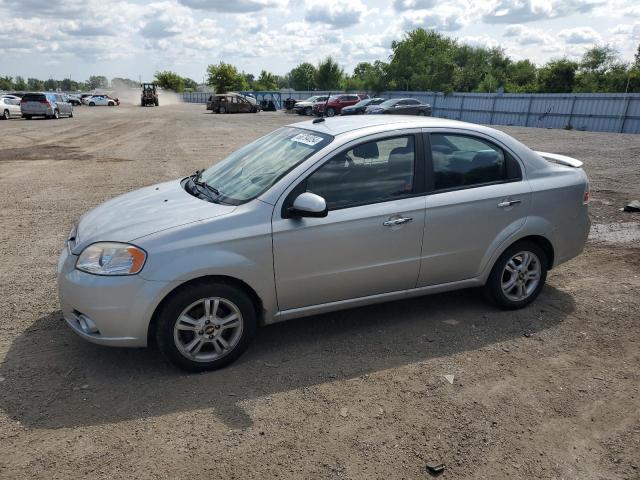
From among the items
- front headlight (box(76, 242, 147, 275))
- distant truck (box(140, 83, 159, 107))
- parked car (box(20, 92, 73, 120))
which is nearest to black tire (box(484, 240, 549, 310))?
front headlight (box(76, 242, 147, 275))

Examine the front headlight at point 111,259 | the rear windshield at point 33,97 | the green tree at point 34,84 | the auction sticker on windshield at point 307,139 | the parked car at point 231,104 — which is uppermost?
the auction sticker on windshield at point 307,139

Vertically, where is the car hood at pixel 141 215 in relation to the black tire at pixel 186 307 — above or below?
above

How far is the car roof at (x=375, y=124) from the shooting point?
167 inches

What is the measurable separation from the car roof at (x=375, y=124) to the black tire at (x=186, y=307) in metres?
1.53

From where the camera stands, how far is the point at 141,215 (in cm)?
384

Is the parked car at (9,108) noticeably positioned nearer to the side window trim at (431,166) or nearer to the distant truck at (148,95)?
the distant truck at (148,95)

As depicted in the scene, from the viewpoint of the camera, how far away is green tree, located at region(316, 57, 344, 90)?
72.3m

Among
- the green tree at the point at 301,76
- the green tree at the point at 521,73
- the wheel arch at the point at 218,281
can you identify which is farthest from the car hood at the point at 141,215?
the green tree at the point at 301,76

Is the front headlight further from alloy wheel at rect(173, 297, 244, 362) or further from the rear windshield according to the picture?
the rear windshield

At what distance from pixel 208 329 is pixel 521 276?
2.83 metres

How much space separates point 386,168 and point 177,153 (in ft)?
42.6

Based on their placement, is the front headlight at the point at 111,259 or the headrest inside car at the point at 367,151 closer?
the front headlight at the point at 111,259

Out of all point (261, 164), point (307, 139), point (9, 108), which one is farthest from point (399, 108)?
point (261, 164)

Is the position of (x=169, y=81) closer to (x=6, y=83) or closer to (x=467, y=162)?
(x=6, y=83)
